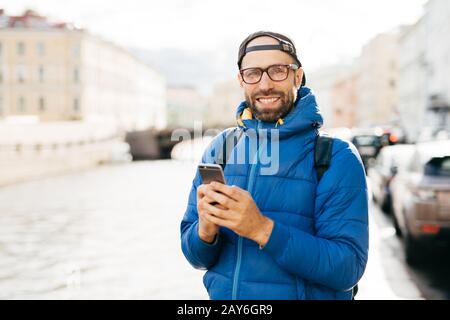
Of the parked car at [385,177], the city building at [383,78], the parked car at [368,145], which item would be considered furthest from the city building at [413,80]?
the parked car at [385,177]

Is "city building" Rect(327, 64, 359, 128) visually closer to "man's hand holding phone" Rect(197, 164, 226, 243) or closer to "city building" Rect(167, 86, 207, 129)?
"city building" Rect(167, 86, 207, 129)

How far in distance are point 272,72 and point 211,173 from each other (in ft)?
1.44

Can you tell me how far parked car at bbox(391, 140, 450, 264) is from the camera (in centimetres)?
723

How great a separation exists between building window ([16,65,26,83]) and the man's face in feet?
251

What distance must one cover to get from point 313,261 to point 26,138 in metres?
26.6

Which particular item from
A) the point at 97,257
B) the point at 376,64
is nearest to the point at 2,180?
the point at 97,257

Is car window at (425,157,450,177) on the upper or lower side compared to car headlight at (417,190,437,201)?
upper

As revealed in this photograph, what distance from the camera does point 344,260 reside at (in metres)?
1.84

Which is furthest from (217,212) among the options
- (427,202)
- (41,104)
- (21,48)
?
(41,104)

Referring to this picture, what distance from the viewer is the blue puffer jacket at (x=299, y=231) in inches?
72.2

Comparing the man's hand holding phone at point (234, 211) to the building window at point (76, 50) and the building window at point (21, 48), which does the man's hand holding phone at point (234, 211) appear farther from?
the building window at point (21, 48)

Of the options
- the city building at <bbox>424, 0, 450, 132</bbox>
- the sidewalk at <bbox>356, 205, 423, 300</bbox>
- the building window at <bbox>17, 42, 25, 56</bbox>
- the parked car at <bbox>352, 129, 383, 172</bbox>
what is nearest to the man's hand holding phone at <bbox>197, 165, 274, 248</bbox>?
the sidewalk at <bbox>356, 205, 423, 300</bbox>

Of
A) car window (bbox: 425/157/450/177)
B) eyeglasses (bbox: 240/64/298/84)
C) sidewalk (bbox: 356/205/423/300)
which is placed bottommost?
sidewalk (bbox: 356/205/423/300)
